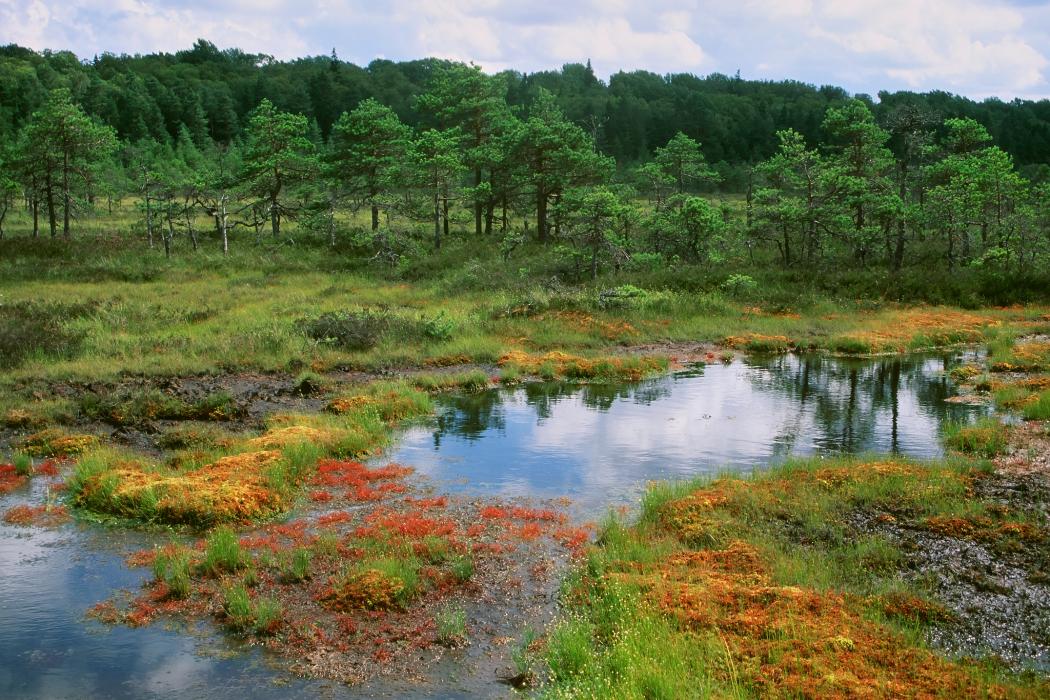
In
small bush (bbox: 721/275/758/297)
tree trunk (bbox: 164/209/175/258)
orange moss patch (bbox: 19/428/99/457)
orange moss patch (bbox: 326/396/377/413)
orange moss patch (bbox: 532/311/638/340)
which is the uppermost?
tree trunk (bbox: 164/209/175/258)

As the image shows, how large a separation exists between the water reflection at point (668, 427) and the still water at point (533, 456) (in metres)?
0.05

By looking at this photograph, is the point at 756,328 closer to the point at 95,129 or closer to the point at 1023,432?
the point at 1023,432

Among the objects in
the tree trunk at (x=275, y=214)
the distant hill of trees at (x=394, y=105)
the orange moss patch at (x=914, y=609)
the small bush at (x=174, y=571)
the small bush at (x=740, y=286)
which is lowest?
the small bush at (x=174, y=571)

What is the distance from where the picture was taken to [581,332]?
30172mm

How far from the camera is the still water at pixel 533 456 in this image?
895 cm

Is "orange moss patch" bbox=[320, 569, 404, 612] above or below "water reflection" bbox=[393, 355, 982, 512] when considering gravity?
below

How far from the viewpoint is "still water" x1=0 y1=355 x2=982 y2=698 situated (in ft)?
29.3

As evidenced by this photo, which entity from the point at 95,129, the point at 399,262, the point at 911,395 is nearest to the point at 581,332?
the point at 911,395

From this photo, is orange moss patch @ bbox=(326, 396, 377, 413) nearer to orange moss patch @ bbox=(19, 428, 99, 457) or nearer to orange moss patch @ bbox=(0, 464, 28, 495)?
orange moss patch @ bbox=(19, 428, 99, 457)

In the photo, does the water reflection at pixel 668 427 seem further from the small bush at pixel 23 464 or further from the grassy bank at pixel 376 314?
the small bush at pixel 23 464

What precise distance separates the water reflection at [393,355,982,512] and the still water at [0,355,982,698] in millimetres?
47

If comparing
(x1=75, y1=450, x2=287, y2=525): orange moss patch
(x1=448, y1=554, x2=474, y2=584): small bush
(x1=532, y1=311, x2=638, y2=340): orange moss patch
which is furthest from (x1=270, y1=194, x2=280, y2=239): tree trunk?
(x1=448, y1=554, x2=474, y2=584): small bush

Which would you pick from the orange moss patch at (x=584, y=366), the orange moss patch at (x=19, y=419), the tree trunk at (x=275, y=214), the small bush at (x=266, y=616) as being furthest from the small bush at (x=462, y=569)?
the tree trunk at (x=275, y=214)

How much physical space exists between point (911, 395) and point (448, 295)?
20614mm
